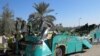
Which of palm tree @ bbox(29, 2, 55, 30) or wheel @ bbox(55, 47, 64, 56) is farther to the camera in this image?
palm tree @ bbox(29, 2, 55, 30)

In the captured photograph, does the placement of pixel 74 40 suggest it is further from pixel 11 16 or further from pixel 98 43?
pixel 11 16

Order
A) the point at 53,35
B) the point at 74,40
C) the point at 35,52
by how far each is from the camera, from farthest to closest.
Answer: the point at 74,40
the point at 53,35
the point at 35,52

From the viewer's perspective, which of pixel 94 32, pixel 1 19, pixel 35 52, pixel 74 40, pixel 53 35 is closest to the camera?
pixel 35 52

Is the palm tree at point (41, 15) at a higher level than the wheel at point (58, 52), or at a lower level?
higher

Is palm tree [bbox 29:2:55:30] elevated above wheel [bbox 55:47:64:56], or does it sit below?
above

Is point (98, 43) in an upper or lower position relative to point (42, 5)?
lower

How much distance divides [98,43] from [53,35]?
10844 mm

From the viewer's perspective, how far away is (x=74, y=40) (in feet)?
49.9

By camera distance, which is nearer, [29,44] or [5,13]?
[29,44]

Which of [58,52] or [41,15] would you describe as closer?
[58,52]

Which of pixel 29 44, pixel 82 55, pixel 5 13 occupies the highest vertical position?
pixel 5 13

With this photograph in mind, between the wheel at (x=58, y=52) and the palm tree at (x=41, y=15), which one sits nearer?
the wheel at (x=58, y=52)

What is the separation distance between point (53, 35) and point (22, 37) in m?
1.50

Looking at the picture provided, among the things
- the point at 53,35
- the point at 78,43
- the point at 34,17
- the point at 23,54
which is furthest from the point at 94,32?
the point at 34,17
